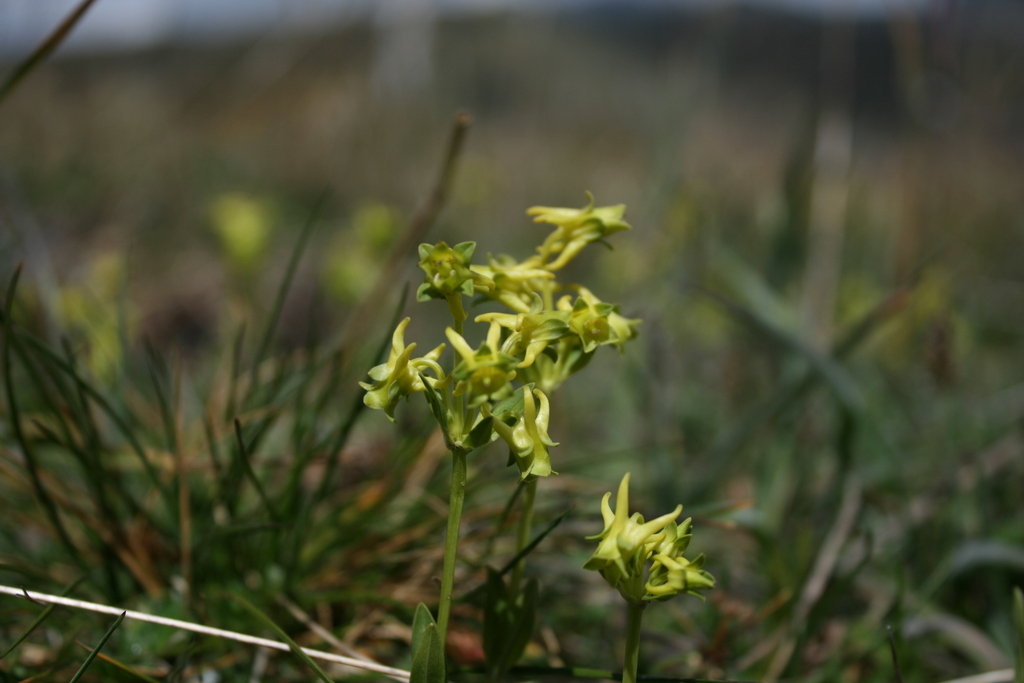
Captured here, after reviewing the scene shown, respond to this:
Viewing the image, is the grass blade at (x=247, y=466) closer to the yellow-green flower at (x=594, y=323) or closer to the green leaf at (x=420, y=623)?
the green leaf at (x=420, y=623)

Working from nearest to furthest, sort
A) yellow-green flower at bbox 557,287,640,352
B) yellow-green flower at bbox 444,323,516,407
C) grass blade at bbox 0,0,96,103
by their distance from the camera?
yellow-green flower at bbox 444,323,516,407, yellow-green flower at bbox 557,287,640,352, grass blade at bbox 0,0,96,103

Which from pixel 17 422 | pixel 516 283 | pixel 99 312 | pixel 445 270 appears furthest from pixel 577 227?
pixel 99 312

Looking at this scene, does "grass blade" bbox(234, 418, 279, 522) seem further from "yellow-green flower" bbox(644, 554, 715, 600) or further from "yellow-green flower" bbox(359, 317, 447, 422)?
"yellow-green flower" bbox(644, 554, 715, 600)

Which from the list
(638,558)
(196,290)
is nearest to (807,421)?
(638,558)

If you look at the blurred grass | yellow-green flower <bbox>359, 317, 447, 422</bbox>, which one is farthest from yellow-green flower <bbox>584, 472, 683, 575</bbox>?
the blurred grass

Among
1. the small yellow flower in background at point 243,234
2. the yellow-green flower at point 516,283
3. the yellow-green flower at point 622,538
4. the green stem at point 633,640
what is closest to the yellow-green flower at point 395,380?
the yellow-green flower at point 516,283
